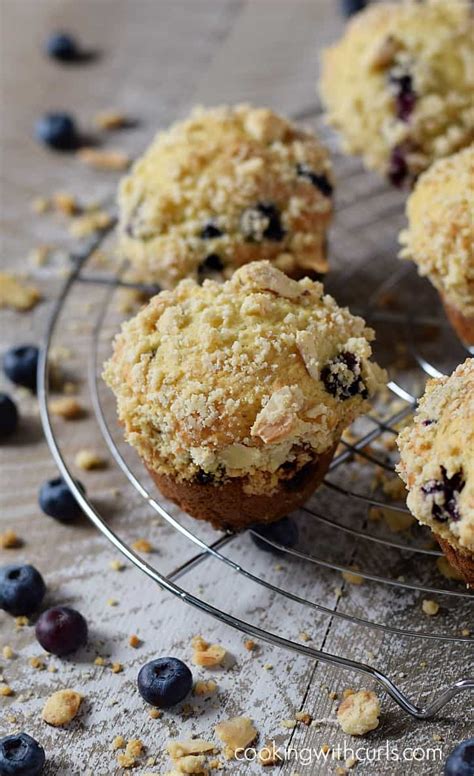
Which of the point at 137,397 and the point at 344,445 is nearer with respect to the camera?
the point at 137,397

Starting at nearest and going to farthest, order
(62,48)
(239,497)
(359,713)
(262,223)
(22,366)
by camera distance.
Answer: (359,713) < (239,497) < (262,223) < (22,366) < (62,48)

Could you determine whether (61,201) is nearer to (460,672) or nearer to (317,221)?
(317,221)

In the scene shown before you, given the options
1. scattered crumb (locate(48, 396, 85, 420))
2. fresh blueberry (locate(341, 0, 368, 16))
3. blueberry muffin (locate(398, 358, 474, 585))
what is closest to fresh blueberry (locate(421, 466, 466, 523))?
blueberry muffin (locate(398, 358, 474, 585))

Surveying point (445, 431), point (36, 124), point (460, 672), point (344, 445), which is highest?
point (36, 124)

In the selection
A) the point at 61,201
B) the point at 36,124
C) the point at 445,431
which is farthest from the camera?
the point at 36,124

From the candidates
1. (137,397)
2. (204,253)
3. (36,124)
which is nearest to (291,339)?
(137,397)

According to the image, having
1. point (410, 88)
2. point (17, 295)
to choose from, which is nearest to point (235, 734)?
point (17, 295)

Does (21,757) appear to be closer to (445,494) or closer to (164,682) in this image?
(164,682)
